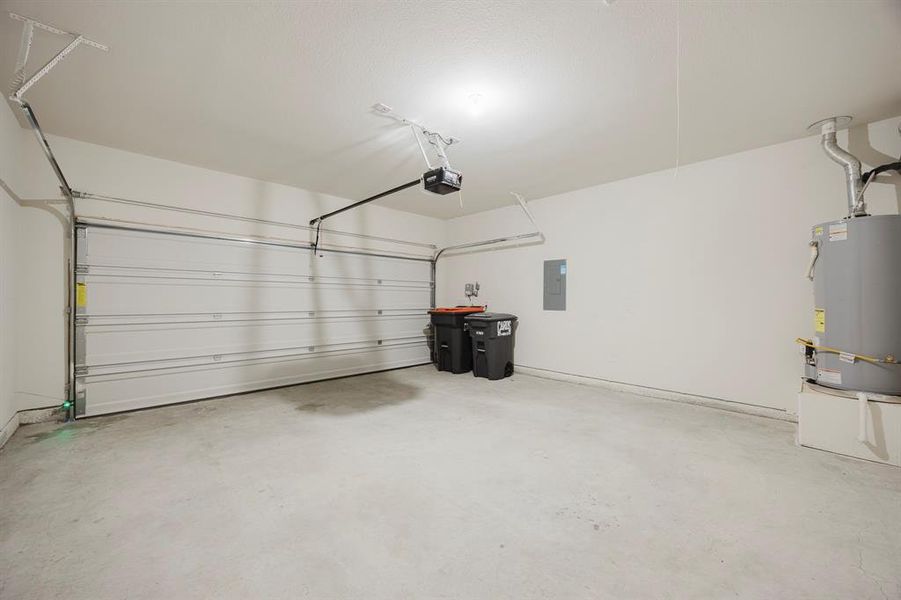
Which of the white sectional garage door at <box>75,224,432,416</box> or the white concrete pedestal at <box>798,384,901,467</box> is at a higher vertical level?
the white sectional garage door at <box>75,224,432,416</box>

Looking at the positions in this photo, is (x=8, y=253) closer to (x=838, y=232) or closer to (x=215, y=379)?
(x=215, y=379)

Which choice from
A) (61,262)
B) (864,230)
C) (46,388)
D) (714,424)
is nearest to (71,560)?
(46,388)

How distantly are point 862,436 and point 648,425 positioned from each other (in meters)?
1.29

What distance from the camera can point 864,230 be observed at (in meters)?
2.47

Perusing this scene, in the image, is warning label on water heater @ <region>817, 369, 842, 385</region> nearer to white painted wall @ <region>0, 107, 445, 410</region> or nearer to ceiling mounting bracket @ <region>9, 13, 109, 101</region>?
ceiling mounting bracket @ <region>9, 13, 109, 101</region>

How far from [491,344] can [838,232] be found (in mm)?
3490

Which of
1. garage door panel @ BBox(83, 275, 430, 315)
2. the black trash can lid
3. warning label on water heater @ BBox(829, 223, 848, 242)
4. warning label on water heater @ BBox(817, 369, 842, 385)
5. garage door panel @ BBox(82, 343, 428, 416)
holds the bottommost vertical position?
garage door panel @ BBox(82, 343, 428, 416)

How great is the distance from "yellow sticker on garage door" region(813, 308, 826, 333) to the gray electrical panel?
8.11 ft

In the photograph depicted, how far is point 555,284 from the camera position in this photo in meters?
4.93

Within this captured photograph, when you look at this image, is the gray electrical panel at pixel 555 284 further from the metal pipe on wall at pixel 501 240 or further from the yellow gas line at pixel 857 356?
the yellow gas line at pixel 857 356

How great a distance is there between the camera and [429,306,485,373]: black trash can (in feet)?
17.3

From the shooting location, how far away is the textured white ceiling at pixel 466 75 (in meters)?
1.85

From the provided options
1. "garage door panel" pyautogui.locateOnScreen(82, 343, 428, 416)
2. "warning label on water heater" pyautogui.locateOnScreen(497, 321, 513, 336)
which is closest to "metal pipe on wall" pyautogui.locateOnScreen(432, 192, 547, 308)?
"warning label on water heater" pyautogui.locateOnScreen(497, 321, 513, 336)

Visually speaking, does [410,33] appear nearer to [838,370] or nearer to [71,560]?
[71,560]
